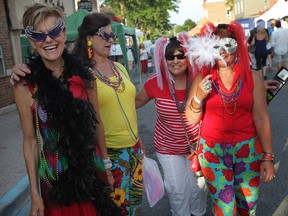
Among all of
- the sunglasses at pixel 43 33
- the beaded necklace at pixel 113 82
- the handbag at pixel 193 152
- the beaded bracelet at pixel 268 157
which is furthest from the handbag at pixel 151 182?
the sunglasses at pixel 43 33

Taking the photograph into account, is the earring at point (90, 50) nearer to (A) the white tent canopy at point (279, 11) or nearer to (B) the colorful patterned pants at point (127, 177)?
(B) the colorful patterned pants at point (127, 177)

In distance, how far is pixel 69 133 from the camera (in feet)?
6.43

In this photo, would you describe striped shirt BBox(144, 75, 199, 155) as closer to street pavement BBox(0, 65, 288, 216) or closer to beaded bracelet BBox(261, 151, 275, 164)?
beaded bracelet BBox(261, 151, 275, 164)

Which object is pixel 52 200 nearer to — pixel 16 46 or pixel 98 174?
pixel 98 174

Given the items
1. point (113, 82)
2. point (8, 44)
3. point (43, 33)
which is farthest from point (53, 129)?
point (8, 44)

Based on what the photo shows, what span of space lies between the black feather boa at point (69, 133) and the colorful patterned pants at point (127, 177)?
58 cm

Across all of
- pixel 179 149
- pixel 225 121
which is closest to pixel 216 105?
pixel 225 121

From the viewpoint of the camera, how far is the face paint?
2.39 metres

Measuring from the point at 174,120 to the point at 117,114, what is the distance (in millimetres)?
563

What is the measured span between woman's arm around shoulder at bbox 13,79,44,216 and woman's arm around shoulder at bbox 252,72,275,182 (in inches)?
57.9

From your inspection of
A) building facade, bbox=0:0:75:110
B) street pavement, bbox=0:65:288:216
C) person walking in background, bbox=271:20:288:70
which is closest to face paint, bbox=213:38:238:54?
street pavement, bbox=0:65:288:216

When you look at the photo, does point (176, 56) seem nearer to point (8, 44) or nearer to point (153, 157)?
point (153, 157)

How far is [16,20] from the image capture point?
10656 mm

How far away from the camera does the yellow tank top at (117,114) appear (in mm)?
2562
